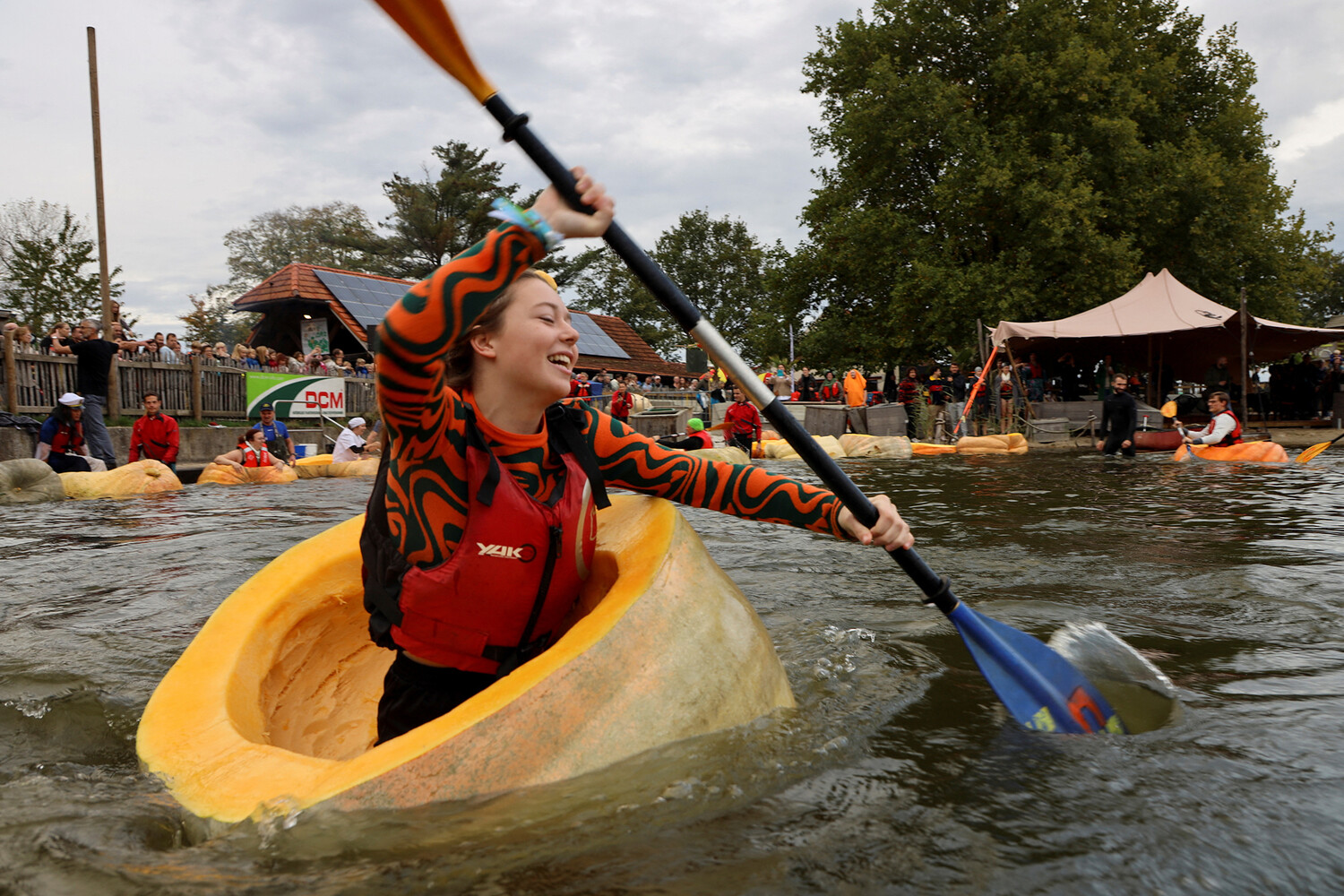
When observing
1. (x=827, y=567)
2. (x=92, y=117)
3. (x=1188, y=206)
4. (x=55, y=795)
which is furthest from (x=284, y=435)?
(x=1188, y=206)

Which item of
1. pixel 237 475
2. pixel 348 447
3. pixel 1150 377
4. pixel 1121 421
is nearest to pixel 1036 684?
pixel 237 475

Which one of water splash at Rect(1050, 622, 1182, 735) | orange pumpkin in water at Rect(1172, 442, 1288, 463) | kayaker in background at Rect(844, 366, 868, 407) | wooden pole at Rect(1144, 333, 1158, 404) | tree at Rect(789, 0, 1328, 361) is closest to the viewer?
water splash at Rect(1050, 622, 1182, 735)

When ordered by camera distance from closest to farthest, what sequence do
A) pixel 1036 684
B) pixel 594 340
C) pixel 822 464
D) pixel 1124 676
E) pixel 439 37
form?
pixel 439 37 → pixel 822 464 → pixel 1036 684 → pixel 1124 676 → pixel 594 340

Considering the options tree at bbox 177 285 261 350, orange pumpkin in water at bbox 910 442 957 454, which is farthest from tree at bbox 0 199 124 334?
orange pumpkin in water at bbox 910 442 957 454

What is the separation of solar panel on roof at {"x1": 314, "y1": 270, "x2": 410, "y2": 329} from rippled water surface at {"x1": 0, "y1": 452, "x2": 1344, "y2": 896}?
20.8 metres

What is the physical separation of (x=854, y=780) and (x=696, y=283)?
53.8 m

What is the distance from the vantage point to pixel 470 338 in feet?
7.03

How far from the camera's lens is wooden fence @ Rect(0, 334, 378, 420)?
11.6 meters

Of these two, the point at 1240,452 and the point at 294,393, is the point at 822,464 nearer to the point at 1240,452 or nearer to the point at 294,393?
the point at 1240,452

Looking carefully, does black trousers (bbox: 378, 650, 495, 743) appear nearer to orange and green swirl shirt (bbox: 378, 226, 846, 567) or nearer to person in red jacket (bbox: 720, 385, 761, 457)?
orange and green swirl shirt (bbox: 378, 226, 846, 567)

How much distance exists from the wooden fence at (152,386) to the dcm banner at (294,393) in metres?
0.48

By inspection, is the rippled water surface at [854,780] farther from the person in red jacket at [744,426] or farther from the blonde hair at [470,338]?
the person in red jacket at [744,426]

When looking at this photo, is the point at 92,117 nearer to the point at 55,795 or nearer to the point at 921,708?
the point at 55,795

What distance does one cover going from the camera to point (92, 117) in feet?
42.5
